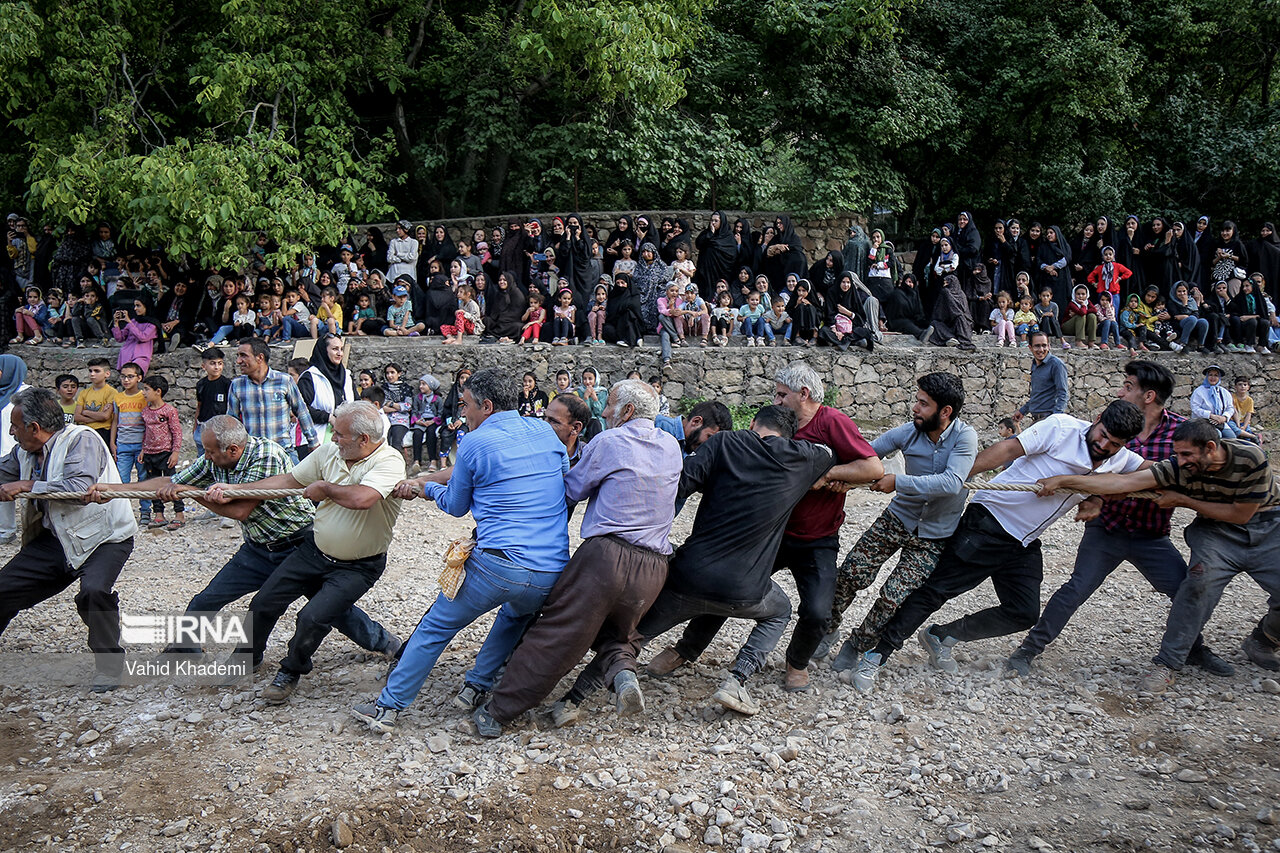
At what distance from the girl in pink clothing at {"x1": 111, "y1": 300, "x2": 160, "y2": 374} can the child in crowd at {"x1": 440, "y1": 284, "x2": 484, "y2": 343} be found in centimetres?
411

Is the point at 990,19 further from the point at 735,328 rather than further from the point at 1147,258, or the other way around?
the point at 735,328

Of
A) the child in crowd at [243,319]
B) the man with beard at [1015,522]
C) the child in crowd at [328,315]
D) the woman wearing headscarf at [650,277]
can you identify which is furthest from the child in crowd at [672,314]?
the man with beard at [1015,522]

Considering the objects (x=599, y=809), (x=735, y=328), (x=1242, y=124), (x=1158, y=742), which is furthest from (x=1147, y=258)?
(x=599, y=809)

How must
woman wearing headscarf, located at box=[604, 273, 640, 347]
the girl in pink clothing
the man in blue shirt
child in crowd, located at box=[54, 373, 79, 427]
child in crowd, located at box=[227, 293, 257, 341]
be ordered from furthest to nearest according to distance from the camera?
woman wearing headscarf, located at box=[604, 273, 640, 347]
child in crowd, located at box=[227, 293, 257, 341]
the girl in pink clothing
the man in blue shirt
child in crowd, located at box=[54, 373, 79, 427]

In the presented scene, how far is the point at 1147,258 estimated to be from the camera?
15188mm

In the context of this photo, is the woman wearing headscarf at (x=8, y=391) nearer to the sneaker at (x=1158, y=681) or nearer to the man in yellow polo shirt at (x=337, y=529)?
the man in yellow polo shirt at (x=337, y=529)

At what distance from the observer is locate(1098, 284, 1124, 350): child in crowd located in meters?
14.5

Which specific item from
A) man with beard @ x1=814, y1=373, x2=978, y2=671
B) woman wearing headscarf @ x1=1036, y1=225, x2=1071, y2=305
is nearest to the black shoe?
man with beard @ x1=814, y1=373, x2=978, y2=671

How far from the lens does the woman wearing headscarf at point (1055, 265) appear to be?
49.2 ft

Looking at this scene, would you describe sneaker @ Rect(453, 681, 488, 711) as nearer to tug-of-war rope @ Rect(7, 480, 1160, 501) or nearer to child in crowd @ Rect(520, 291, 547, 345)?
tug-of-war rope @ Rect(7, 480, 1160, 501)

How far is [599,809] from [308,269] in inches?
476

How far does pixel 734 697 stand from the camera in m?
4.49

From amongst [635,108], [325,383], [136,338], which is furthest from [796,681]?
[635,108]

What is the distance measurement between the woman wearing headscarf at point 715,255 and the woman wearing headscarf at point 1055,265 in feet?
17.0
